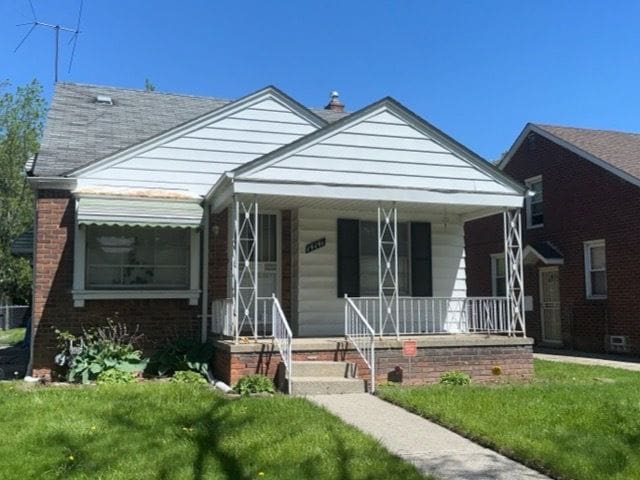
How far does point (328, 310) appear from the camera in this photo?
11.8m

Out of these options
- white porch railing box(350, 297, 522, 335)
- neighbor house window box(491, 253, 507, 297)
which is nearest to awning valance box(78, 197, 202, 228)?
white porch railing box(350, 297, 522, 335)

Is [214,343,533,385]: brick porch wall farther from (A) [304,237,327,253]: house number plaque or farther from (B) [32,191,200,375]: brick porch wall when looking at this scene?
(A) [304,237,327,253]: house number plaque

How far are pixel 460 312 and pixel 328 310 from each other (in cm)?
271

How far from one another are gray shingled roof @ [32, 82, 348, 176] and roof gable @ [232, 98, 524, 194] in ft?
11.4

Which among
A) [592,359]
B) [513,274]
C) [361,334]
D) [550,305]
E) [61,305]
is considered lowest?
[592,359]

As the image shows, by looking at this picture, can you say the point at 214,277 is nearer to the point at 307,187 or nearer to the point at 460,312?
the point at 307,187

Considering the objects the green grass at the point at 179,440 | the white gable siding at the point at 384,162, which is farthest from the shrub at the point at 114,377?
the white gable siding at the point at 384,162

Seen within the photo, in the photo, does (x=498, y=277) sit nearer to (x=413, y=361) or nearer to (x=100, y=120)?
(x=413, y=361)

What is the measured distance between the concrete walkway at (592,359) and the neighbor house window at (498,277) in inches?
137

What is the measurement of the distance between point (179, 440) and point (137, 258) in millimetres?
5842

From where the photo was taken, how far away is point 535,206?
64.0ft

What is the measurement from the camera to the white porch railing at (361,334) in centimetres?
933

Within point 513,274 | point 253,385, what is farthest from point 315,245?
point 513,274

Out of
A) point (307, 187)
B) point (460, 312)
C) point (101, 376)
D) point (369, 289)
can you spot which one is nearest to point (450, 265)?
point (460, 312)
